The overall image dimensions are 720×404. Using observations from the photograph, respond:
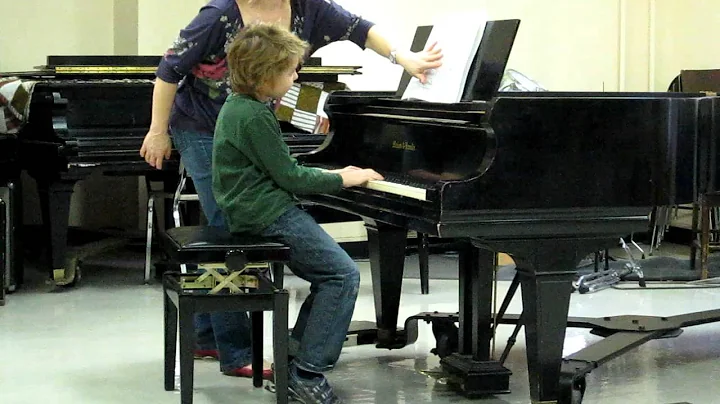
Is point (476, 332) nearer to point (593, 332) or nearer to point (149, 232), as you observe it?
point (593, 332)

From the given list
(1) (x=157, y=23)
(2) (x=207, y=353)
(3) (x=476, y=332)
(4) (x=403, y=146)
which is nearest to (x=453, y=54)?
(4) (x=403, y=146)

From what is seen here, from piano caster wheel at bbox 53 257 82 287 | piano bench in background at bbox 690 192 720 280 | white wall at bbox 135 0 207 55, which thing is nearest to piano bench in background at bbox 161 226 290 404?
piano caster wheel at bbox 53 257 82 287

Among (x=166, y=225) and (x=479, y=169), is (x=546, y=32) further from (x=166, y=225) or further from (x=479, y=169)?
(x=479, y=169)

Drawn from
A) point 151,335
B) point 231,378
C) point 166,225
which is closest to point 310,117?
point 166,225

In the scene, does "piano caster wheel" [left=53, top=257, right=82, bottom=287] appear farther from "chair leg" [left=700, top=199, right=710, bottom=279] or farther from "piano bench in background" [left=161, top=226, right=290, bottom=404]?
"chair leg" [left=700, top=199, right=710, bottom=279]

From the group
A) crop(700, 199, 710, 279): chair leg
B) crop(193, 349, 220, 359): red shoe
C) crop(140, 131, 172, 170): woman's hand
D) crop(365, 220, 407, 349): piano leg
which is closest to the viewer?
crop(140, 131, 172, 170): woman's hand

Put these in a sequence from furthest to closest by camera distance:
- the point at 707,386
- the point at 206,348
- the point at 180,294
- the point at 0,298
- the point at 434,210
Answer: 1. the point at 0,298
2. the point at 206,348
3. the point at 707,386
4. the point at 180,294
5. the point at 434,210

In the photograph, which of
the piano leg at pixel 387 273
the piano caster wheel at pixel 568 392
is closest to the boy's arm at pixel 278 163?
the piano leg at pixel 387 273

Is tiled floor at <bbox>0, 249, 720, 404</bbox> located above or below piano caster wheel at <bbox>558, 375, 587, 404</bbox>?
below

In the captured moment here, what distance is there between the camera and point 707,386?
3762 mm

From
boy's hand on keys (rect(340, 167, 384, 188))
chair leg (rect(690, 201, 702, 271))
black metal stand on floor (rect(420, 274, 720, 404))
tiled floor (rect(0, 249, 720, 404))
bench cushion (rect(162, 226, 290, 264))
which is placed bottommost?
tiled floor (rect(0, 249, 720, 404))

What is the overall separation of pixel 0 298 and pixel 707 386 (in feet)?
10.7

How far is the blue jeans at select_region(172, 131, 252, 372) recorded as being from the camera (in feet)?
12.0

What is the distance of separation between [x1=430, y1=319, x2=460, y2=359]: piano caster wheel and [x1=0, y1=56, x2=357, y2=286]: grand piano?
1909 millimetres
